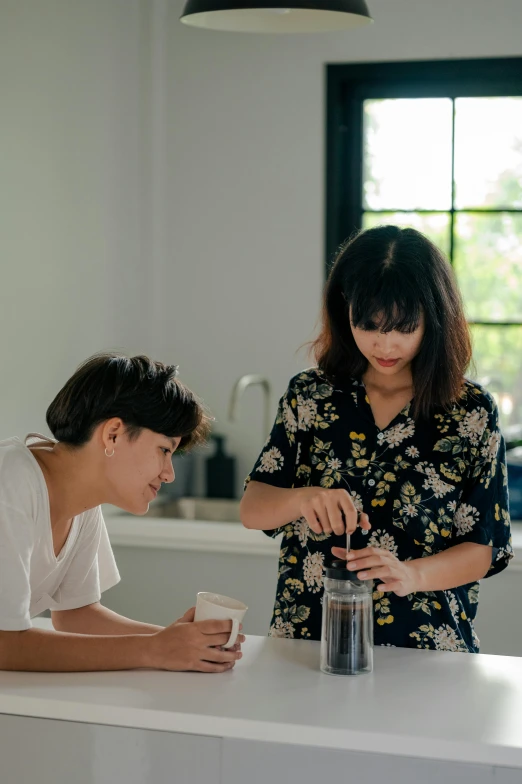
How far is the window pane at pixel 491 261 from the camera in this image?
3.60 metres

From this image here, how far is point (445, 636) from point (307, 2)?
1.15m

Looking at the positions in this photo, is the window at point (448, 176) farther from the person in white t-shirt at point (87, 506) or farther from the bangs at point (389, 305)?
the person in white t-shirt at point (87, 506)

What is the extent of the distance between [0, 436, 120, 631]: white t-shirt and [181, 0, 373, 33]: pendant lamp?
0.85 m

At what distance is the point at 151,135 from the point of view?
12.1 ft

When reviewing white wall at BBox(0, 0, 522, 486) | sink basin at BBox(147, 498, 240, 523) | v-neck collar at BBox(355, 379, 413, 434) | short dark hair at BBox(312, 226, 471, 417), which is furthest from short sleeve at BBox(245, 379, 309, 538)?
sink basin at BBox(147, 498, 240, 523)

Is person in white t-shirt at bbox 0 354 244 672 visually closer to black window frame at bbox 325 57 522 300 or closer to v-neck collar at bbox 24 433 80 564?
v-neck collar at bbox 24 433 80 564

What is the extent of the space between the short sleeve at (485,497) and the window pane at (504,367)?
73.1 inches

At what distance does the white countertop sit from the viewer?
1307 mm

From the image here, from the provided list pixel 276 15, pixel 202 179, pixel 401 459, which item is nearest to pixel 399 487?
pixel 401 459

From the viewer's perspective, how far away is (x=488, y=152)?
3574 millimetres

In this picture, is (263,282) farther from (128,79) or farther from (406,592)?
(406,592)

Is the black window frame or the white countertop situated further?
the black window frame

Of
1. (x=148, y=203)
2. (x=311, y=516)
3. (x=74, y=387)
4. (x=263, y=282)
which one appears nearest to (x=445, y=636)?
(x=311, y=516)

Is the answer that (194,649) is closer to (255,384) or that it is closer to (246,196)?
(255,384)
